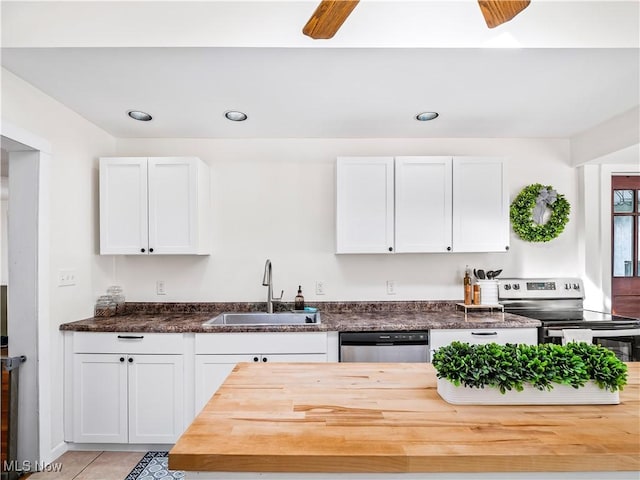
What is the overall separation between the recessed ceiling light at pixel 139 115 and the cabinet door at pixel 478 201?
2313 millimetres

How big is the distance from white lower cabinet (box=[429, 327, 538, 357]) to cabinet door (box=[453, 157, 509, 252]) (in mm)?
669

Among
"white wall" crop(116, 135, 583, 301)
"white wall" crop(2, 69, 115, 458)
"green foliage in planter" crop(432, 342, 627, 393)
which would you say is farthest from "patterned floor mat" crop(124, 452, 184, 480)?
"green foliage in planter" crop(432, 342, 627, 393)

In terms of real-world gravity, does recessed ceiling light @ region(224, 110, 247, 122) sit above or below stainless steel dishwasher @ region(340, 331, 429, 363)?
above

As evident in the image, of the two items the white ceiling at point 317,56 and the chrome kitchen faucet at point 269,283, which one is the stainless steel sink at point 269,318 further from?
the white ceiling at point 317,56

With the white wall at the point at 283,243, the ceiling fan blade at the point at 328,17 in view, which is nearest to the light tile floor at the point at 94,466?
the white wall at the point at 283,243

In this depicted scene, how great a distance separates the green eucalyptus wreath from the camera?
10.6 ft

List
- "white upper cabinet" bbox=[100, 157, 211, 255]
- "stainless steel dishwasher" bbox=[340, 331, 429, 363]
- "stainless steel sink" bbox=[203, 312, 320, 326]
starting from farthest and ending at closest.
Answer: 1. "stainless steel sink" bbox=[203, 312, 320, 326]
2. "white upper cabinet" bbox=[100, 157, 211, 255]
3. "stainless steel dishwasher" bbox=[340, 331, 429, 363]

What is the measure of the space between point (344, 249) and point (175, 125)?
1.62 meters

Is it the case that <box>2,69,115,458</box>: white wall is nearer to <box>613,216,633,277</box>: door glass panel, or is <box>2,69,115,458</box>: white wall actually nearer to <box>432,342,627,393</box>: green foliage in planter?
<box>432,342,627,393</box>: green foliage in planter

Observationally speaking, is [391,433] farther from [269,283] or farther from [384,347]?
[269,283]

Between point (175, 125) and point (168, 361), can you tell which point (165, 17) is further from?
point (168, 361)

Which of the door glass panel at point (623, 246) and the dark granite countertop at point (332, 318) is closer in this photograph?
the dark granite countertop at point (332, 318)

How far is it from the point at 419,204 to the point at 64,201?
255 cm

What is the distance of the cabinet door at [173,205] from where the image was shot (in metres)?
2.95
